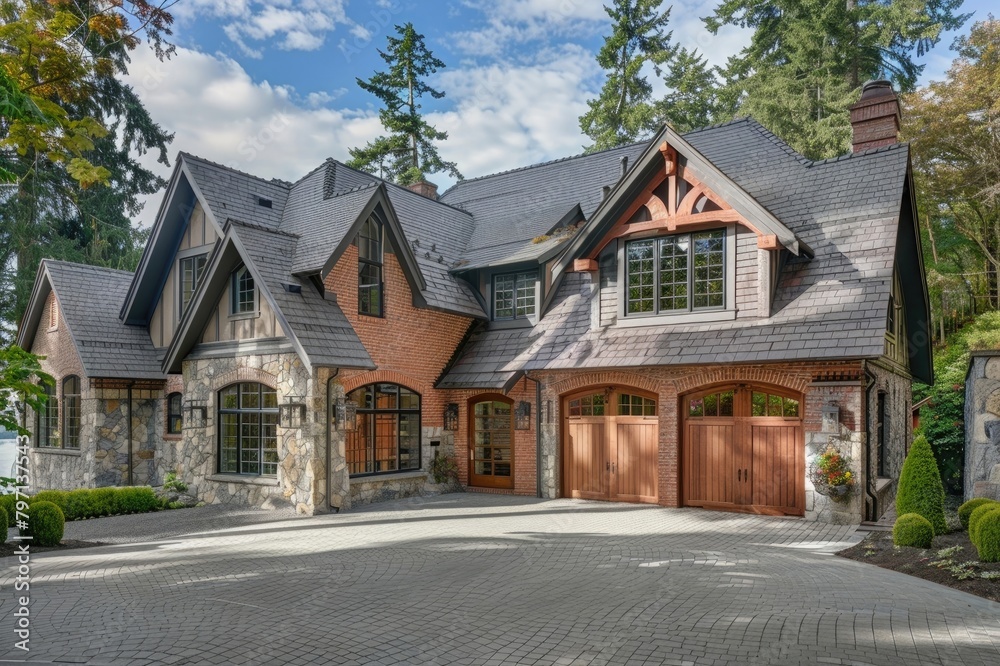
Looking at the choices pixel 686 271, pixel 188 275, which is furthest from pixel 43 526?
pixel 686 271

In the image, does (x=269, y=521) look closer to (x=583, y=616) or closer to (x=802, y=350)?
(x=583, y=616)

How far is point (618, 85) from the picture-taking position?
3403 cm

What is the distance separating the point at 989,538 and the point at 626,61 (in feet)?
100

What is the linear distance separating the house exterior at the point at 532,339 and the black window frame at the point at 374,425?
56mm

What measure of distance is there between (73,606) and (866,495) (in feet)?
38.6

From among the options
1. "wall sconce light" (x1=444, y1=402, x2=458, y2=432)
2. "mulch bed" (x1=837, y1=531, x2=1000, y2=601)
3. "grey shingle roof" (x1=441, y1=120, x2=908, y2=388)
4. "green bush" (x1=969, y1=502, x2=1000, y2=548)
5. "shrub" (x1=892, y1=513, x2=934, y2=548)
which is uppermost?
"grey shingle roof" (x1=441, y1=120, x2=908, y2=388)

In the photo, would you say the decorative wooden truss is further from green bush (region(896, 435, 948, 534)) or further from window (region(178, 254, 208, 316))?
window (region(178, 254, 208, 316))

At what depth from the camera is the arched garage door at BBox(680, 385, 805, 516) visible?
12609 millimetres

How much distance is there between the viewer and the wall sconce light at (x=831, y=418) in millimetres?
11812

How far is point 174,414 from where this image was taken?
18.4 metres

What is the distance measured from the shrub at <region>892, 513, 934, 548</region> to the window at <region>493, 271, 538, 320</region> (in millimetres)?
9323

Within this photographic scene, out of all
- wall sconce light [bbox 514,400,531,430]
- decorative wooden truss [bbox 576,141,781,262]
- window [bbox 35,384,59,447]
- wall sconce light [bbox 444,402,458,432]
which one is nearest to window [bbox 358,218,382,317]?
wall sconce light [bbox 444,402,458,432]

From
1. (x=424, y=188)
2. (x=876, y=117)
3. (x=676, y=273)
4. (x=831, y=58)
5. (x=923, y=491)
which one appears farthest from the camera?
(x=831, y=58)

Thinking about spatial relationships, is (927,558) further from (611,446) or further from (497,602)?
(611,446)
